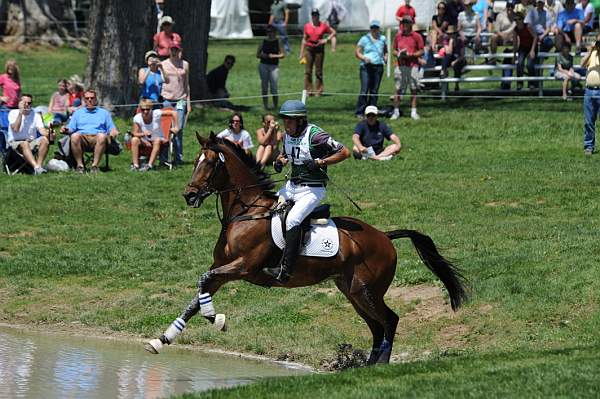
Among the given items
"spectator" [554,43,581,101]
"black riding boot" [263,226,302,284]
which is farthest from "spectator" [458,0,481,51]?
"black riding boot" [263,226,302,284]

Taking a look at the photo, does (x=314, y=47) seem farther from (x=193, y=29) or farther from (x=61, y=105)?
(x=61, y=105)

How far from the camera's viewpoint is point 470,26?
106 feet

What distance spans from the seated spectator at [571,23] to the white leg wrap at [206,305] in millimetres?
19928

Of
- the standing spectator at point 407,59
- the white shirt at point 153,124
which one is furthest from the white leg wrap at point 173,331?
the standing spectator at point 407,59

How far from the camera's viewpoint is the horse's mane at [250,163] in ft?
42.3

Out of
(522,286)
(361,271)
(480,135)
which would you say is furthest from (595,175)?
(361,271)

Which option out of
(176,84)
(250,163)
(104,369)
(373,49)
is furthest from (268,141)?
(104,369)

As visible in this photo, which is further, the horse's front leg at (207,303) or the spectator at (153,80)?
the spectator at (153,80)

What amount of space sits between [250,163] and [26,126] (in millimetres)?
10305

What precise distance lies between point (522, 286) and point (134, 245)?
6415 millimetres

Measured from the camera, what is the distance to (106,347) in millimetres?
14094

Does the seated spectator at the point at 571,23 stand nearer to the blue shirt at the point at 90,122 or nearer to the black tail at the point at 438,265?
the blue shirt at the point at 90,122

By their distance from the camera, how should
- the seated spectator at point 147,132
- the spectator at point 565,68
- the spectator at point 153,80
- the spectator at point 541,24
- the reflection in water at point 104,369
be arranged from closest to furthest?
the reflection in water at point 104,369
the seated spectator at point 147,132
the spectator at point 153,80
the spectator at point 565,68
the spectator at point 541,24

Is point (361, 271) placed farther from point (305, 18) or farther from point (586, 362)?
point (305, 18)
